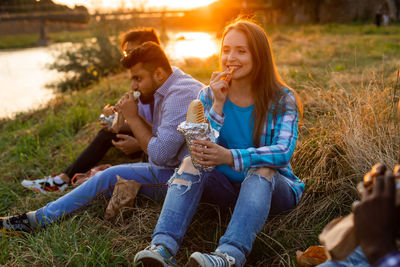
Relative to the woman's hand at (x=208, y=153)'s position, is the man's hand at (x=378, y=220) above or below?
above

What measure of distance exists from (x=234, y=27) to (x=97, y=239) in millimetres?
1460

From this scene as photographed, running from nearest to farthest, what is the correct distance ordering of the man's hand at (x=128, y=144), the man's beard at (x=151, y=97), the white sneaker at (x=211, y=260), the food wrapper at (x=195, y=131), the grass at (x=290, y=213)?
the white sneaker at (x=211, y=260) → the food wrapper at (x=195, y=131) → the grass at (x=290, y=213) → the man's beard at (x=151, y=97) → the man's hand at (x=128, y=144)

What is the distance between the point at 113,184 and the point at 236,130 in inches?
37.0

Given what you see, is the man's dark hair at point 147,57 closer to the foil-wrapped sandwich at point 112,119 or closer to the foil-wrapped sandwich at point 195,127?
the foil-wrapped sandwich at point 112,119

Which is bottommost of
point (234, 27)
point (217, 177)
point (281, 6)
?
point (217, 177)

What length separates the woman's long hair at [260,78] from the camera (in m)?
2.06

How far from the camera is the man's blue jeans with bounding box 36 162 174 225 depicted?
2395mm

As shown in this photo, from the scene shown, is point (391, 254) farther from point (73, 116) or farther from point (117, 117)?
point (73, 116)

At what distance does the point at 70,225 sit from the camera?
2217 mm

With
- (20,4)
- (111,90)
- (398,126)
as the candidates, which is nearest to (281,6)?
(20,4)

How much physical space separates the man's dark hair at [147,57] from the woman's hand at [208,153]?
1.01 m

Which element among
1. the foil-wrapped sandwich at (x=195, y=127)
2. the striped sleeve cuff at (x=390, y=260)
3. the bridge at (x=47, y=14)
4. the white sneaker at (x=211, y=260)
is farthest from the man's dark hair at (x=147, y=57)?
the bridge at (x=47, y=14)

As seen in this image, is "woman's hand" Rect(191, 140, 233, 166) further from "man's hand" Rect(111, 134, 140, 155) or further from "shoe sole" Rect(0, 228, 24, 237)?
"man's hand" Rect(111, 134, 140, 155)

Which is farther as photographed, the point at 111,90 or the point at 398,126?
the point at 111,90
